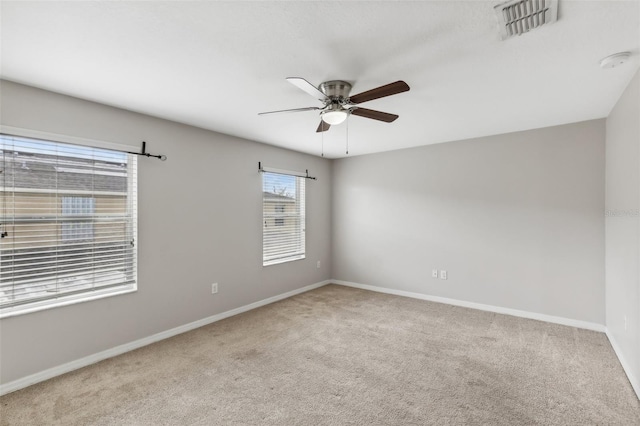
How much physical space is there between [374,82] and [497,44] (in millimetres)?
836

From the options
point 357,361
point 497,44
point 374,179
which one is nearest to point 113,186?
point 357,361

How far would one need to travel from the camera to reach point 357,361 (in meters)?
2.73

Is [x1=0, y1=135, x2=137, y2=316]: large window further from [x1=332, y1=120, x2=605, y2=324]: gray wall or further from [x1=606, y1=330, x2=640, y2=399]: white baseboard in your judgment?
[x1=606, y1=330, x2=640, y2=399]: white baseboard

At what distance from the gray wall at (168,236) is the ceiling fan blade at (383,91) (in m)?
2.19

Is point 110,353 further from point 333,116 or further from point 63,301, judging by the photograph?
point 333,116

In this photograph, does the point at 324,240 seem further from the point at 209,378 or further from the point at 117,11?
the point at 117,11

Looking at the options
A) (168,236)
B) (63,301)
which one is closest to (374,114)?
(168,236)

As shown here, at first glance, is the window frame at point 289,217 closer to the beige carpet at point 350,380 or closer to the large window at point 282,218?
the large window at point 282,218

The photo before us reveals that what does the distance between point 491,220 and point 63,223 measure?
4754 mm

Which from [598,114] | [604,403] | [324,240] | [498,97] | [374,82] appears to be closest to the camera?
[604,403]

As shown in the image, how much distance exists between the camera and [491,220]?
405cm

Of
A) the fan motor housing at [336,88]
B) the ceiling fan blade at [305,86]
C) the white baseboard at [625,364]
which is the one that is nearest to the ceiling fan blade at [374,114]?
the fan motor housing at [336,88]

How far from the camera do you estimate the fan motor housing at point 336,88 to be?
2312mm

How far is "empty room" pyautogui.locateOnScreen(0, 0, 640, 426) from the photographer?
1.80 metres
